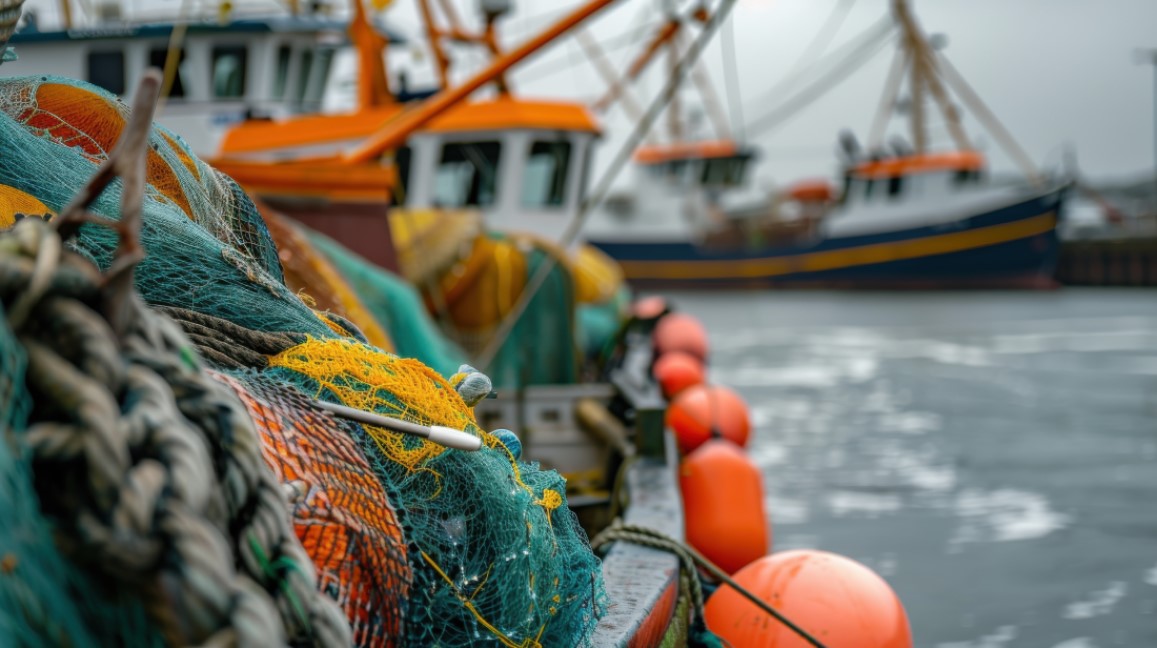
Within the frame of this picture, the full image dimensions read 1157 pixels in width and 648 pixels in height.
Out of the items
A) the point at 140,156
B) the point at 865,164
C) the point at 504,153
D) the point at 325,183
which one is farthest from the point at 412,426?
the point at 865,164

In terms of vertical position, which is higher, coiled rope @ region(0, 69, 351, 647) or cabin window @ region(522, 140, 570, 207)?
cabin window @ region(522, 140, 570, 207)

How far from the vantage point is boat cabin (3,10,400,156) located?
40.4 ft

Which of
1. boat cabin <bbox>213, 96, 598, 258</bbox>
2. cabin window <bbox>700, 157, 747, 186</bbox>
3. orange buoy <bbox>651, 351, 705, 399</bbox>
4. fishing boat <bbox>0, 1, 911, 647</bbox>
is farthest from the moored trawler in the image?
fishing boat <bbox>0, 1, 911, 647</bbox>

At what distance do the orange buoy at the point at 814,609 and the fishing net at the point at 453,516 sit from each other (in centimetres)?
Answer: 127

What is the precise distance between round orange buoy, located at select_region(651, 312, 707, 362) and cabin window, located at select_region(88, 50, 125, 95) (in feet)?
22.0

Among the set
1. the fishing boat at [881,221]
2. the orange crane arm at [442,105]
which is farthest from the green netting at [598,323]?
the fishing boat at [881,221]

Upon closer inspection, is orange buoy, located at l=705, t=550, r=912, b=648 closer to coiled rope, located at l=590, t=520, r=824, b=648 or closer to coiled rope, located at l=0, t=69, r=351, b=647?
coiled rope, located at l=590, t=520, r=824, b=648

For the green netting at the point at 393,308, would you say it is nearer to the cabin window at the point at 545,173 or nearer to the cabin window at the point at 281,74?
the cabin window at the point at 545,173

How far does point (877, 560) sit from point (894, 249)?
3351 cm

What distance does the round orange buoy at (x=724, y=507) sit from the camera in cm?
506

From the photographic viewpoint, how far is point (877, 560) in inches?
276

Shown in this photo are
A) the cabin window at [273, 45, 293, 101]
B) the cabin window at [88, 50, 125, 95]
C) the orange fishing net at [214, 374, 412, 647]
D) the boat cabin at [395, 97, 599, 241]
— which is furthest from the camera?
the cabin window at [273, 45, 293, 101]

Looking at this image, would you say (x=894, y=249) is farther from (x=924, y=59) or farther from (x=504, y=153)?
(x=504, y=153)

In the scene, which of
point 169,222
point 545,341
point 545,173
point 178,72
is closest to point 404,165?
point 545,173
